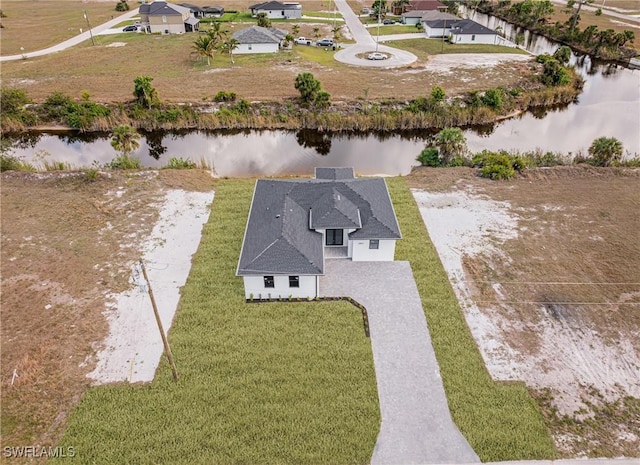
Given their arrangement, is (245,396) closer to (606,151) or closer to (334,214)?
(334,214)

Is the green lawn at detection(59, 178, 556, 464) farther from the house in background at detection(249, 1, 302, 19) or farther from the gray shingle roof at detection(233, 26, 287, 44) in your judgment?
the house in background at detection(249, 1, 302, 19)

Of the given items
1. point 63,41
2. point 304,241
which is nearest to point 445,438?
point 304,241

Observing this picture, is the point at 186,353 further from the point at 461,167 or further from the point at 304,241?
the point at 461,167

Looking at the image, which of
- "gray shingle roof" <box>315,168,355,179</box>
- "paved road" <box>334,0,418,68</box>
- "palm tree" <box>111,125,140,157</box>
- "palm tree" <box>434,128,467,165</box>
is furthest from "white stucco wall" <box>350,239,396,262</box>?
"paved road" <box>334,0,418,68</box>

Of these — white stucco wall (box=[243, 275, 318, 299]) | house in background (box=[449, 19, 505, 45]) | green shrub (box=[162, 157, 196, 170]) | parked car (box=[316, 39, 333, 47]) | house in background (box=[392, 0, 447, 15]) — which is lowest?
white stucco wall (box=[243, 275, 318, 299])

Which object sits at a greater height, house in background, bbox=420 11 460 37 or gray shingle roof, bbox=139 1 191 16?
gray shingle roof, bbox=139 1 191 16

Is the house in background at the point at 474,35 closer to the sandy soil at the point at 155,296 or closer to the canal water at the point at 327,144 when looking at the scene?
the canal water at the point at 327,144

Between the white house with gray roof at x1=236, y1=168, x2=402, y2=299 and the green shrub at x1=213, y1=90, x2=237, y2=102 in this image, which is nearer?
the white house with gray roof at x1=236, y1=168, x2=402, y2=299
